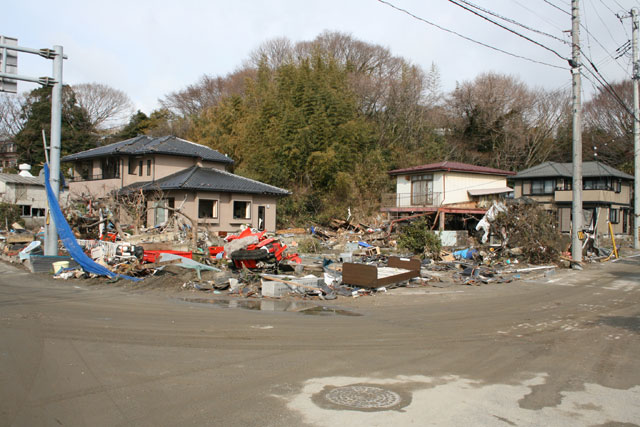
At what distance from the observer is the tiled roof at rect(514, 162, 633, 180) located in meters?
39.0

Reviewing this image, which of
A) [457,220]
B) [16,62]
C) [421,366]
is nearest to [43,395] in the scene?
[421,366]

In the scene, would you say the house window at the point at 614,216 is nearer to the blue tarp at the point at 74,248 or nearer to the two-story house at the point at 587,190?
the two-story house at the point at 587,190

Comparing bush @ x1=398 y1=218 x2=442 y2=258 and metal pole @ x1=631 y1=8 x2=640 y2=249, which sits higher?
metal pole @ x1=631 y1=8 x2=640 y2=249

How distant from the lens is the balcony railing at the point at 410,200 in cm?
3525

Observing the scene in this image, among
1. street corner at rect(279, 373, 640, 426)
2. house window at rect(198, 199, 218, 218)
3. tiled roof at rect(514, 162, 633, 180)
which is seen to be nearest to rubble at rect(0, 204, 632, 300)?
house window at rect(198, 199, 218, 218)

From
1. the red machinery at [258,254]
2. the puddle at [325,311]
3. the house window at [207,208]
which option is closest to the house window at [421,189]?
the house window at [207,208]

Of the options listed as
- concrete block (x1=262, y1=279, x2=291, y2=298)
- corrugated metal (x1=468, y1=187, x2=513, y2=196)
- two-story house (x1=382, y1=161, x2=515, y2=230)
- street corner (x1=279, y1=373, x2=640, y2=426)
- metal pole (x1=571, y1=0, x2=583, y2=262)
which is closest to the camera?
street corner (x1=279, y1=373, x2=640, y2=426)

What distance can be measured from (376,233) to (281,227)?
8670 millimetres

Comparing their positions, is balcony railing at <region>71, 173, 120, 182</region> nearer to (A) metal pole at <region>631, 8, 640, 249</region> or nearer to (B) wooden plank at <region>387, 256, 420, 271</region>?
(B) wooden plank at <region>387, 256, 420, 271</region>

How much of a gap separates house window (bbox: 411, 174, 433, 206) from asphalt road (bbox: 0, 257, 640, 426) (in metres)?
24.1

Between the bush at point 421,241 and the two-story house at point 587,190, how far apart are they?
2134cm

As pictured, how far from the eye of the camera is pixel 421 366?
6.58 metres

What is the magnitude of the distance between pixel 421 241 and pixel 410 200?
1556 centimetres

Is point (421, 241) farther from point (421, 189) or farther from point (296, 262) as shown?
point (421, 189)
